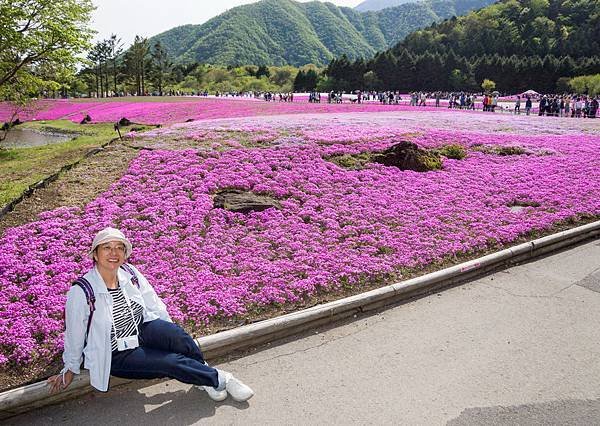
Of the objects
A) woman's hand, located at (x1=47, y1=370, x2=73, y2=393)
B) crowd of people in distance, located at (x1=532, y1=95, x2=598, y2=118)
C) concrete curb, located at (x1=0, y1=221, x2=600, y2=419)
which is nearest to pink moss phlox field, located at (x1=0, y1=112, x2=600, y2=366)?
concrete curb, located at (x1=0, y1=221, x2=600, y2=419)

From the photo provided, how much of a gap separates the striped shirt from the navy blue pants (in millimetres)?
164

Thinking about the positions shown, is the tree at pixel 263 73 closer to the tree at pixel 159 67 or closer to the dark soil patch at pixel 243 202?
the tree at pixel 159 67

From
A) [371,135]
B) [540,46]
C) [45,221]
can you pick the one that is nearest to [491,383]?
[45,221]

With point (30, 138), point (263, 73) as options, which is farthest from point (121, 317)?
point (263, 73)

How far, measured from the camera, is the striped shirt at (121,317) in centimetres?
473

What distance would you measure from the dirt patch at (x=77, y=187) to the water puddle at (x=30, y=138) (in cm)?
1993

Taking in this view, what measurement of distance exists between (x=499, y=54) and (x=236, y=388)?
401ft

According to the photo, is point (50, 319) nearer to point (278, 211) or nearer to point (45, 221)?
point (45, 221)

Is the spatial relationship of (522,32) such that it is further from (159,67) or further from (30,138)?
(30,138)

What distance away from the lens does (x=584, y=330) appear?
631 cm

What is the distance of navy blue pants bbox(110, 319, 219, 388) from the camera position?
4.69 meters

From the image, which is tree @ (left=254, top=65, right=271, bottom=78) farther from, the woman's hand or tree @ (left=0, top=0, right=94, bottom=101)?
the woman's hand

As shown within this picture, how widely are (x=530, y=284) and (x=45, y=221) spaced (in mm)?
9069

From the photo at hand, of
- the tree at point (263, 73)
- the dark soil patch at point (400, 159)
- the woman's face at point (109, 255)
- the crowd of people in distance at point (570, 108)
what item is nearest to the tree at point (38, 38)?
the dark soil patch at point (400, 159)
